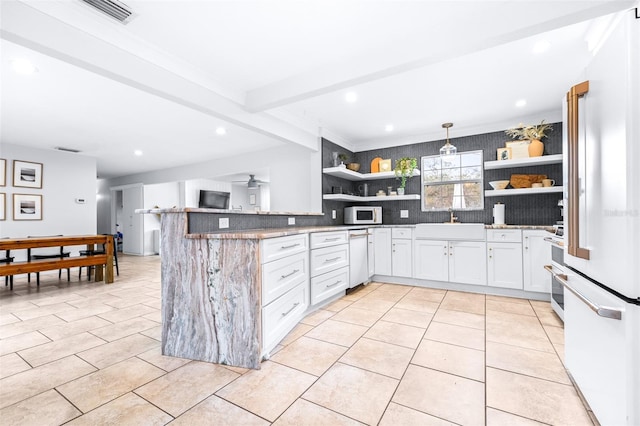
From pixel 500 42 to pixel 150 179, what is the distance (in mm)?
8968

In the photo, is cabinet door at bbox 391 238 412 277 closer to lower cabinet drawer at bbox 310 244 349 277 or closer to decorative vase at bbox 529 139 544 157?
lower cabinet drawer at bbox 310 244 349 277

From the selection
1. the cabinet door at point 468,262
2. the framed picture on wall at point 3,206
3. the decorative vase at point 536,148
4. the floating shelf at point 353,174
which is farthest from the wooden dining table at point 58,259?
the decorative vase at point 536,148

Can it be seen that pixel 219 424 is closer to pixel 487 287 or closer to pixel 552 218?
pixel 487 287

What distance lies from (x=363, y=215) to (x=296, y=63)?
281 centimetres

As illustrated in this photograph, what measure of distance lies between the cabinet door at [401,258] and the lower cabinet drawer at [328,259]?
1005 millimetres

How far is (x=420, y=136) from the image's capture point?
16.0 ft

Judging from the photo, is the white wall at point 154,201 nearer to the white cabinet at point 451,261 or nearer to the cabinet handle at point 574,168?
the white cabinet at point 451,261

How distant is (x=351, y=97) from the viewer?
346 cm

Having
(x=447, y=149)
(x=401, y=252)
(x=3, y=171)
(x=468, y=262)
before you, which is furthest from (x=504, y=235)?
(x=3, y=171)

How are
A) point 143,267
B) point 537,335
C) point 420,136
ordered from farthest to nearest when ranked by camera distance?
point 143,267
point 420,136
point 537,335

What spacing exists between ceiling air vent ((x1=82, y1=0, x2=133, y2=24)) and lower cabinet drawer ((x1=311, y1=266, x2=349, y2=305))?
8.81 feet

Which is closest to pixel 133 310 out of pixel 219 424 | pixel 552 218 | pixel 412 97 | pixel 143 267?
pixel 219 424

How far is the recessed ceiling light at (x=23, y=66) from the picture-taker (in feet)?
8.61

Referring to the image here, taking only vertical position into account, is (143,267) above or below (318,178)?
below
